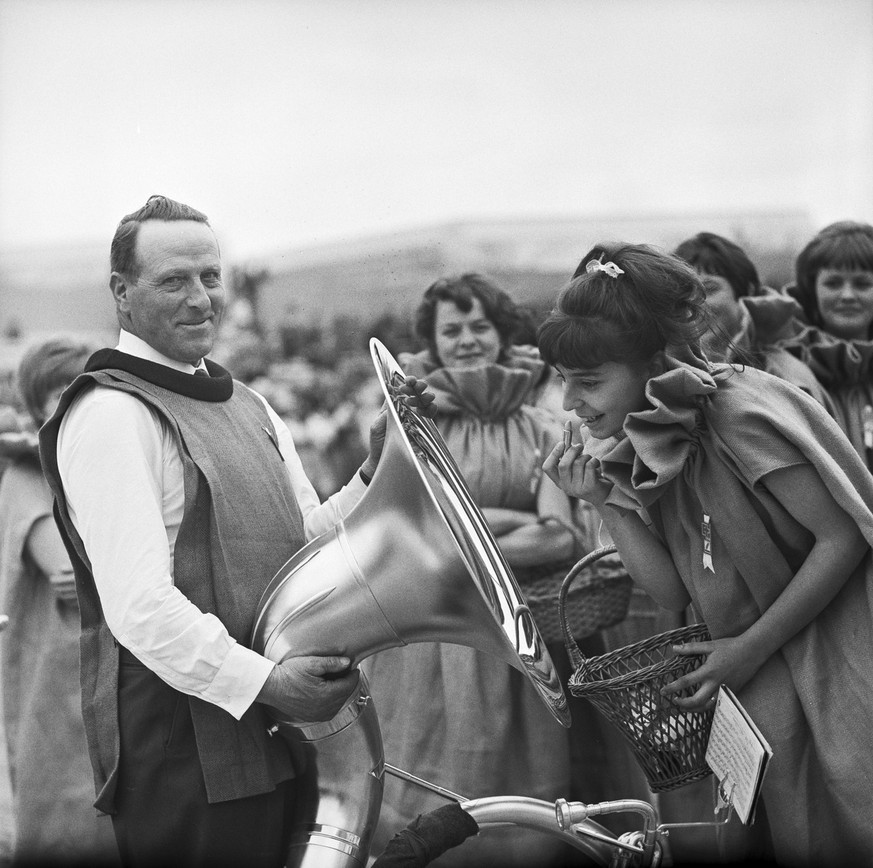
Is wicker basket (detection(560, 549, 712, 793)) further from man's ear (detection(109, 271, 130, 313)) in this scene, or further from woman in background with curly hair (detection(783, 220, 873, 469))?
woman in background with curly hair (detection(783, 220, 873, 469))

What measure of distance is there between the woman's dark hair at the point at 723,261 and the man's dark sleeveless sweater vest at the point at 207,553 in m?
1.71

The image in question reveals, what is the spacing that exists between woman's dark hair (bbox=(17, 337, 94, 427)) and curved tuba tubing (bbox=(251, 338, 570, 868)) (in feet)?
5.75

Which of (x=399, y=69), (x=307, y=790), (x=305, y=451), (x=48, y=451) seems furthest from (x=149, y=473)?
(x=399, y=69)

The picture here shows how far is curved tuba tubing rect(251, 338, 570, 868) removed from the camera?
189 centimetres

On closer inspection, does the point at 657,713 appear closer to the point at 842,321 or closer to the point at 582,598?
the point at 582,598

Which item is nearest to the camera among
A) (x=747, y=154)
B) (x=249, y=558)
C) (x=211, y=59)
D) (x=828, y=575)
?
(x=828, y=575)

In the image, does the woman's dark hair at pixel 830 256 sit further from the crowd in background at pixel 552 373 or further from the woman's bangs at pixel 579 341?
the woman's bangs at pixel 579 341

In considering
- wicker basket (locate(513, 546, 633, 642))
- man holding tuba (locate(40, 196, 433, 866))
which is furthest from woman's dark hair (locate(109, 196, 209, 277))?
wicker basket (locate(513, 546, 633, 642))

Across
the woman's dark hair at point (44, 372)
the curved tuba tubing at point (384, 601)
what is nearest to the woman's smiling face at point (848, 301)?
the curved tuba tubing at point (384, 601)

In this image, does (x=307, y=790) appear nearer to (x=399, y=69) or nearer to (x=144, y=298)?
(x=144, y=298)

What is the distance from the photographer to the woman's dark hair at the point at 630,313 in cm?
206

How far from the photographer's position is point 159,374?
83.7 inches

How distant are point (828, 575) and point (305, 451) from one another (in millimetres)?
2308

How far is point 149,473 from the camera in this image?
2.00 m
